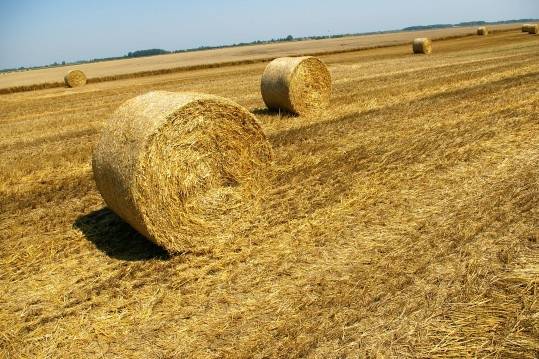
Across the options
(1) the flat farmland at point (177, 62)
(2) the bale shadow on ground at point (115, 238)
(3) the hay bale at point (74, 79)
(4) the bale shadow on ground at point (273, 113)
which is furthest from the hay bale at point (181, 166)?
(1) the flat farmland at point (177, 62)

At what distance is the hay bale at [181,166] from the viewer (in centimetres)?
543

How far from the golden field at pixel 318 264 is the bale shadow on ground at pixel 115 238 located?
0.10 ft

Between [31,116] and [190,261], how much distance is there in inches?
560

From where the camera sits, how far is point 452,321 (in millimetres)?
3934

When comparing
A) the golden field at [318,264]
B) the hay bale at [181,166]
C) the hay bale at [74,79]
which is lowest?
the golden field at [318,264]

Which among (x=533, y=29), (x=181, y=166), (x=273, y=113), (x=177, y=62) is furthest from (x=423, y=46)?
(x=177, y=62)

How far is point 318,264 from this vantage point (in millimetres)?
5070

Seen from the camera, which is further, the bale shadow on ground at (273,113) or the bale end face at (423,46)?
the bale end face at (423,46)

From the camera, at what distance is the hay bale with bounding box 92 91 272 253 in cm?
543

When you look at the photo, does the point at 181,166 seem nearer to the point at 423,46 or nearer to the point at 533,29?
the point at 423,46

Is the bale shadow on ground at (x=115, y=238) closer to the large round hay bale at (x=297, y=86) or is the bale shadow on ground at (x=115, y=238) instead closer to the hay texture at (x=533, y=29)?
the large round hay bale at (x=297, y=86)

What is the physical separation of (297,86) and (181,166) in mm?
7662

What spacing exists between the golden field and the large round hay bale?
3.38m

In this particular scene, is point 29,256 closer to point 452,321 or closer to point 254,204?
point 254,204
